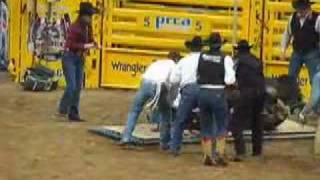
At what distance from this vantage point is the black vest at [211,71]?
36.3 ft

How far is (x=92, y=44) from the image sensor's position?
47.3ft

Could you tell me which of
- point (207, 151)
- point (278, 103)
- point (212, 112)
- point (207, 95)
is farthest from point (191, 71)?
point (278, 103)

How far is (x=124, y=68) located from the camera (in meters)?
18.1

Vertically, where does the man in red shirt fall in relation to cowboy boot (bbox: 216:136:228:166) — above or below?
above

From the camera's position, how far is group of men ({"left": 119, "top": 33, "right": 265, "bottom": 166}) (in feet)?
36.4

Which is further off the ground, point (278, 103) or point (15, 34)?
point (15, 34)

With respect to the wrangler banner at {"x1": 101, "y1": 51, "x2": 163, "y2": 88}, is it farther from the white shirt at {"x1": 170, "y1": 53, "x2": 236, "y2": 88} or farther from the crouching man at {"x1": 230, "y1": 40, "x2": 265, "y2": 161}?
the white shirt at {"x1": 170, "y1": 53, "x2": 236, "y2": 88}

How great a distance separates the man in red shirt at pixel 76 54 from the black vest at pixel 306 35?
119 inches

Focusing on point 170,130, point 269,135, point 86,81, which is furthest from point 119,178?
point 86,81

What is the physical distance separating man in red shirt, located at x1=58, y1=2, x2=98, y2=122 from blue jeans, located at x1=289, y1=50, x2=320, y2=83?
3022 millimetres

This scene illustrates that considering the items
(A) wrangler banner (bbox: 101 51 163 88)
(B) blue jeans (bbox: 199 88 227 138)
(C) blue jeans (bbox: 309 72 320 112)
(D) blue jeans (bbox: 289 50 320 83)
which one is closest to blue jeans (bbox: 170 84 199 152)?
(B) blue jeans (bbox: 199 88 227 138)

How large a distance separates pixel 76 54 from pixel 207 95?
363 cm

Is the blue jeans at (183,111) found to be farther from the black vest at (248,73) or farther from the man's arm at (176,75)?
the black vest at (248,73)

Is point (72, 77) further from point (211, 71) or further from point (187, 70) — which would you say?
point (211, 71)
